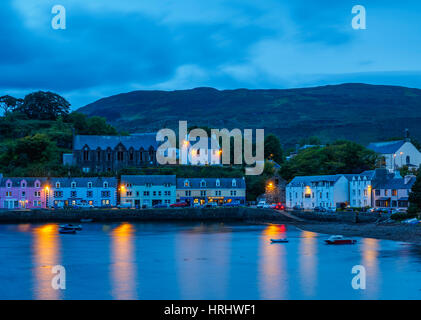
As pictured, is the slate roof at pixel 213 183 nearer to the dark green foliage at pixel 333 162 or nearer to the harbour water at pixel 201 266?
the dark green foliage at pixel 333 162

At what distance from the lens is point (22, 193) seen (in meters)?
79.7

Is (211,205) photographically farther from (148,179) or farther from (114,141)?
(114,141)

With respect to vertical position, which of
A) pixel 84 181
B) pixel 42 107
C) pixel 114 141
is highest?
pixel 42 107

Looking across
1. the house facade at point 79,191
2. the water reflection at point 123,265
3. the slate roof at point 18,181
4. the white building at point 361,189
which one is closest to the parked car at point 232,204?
the house facade at point 79,191

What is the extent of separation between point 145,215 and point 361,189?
1096 inches

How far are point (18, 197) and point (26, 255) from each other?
36.8 m

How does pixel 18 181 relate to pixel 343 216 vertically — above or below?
above

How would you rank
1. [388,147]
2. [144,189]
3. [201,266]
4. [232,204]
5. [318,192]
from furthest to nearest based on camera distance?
[388,147] → [232,204] → [144,189] → [318,192] → [201,266]

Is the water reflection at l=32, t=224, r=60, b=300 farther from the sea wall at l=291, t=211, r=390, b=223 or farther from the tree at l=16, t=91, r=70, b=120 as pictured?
the tree at l=16, t=91, r=70, b=120

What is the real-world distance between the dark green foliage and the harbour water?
1194 inches

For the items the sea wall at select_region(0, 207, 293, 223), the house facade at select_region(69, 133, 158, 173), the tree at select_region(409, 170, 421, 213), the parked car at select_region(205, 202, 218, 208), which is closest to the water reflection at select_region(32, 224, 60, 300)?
the sea wall at select_region(0, 207, 293, 223)

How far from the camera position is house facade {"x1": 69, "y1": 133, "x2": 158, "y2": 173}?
90.2m

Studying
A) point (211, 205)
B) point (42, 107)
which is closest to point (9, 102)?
point (42, 107)
